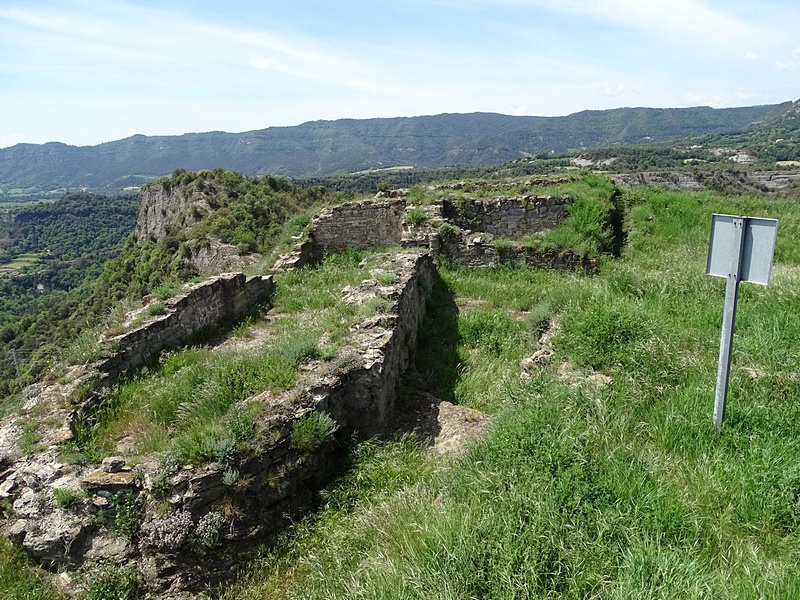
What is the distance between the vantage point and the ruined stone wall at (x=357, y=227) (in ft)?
45.4

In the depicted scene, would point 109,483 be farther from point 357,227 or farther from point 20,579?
point 357,227

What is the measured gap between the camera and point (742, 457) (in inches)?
146

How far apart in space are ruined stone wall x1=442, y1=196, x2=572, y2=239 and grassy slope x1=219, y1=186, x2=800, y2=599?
7.21 metres

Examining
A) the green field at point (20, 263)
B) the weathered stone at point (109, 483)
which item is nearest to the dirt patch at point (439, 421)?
the weathered stone at point (109, 483)

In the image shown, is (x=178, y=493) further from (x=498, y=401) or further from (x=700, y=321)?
(x=700, y=321)

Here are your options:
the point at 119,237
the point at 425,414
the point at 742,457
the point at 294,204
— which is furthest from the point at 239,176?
the point at 119,237

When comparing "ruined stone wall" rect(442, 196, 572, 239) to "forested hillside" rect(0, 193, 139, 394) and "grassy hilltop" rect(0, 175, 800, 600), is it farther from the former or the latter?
"forested hillside" rect(0, 193, 139, 394)

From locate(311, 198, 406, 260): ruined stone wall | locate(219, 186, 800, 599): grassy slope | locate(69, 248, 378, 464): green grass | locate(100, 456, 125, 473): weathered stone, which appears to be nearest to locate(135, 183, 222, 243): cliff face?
locate(311, 198, 406, 260): ruined stone wall

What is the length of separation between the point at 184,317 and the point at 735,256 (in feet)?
24.4

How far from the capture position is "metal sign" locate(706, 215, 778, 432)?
11.7 ft

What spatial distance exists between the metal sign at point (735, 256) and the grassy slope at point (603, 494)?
61 cm

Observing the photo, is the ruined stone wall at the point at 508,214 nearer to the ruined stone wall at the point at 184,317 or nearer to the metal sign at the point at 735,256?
the ruined stone wall at the point at 184,317

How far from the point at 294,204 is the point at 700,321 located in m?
33.6

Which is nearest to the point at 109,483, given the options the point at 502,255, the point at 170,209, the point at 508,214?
the point at 502,255
